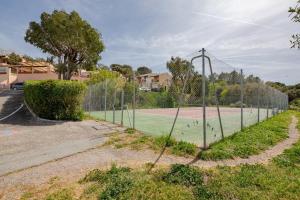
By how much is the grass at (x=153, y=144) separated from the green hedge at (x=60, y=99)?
4714 mm

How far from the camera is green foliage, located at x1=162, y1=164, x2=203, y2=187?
4898 mm

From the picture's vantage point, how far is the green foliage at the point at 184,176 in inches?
193

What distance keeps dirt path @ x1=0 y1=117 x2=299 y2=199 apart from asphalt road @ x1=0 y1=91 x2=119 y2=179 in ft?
1.32

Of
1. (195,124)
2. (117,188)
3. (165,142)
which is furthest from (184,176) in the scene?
(195,124)

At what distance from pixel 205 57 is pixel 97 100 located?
478 inches

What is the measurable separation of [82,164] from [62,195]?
5.91ft

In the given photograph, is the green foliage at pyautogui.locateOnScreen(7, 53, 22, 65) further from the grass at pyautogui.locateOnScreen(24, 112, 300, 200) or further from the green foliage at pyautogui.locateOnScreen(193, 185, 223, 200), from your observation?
the green foliage at pyautogui.locateOnScreen(193, 185, 223, 200)

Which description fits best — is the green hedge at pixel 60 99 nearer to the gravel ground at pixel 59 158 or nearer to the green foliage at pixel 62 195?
the gravel ground at pixel 59 158

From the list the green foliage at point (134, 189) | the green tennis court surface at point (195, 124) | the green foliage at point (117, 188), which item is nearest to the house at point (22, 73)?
the green tennis court surface at point (195, 124)

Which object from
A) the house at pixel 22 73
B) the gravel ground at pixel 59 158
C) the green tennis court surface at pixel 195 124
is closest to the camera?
the gravel ground at pixel 59 158

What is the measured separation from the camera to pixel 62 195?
447 cm

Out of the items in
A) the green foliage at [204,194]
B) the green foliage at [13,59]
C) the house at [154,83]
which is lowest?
the green foliage at [204,194]

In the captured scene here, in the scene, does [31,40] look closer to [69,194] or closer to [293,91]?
[69,194]

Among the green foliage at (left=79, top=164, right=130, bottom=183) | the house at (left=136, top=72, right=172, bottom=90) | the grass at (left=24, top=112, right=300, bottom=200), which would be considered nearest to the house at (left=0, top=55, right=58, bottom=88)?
the house at (left=136, top=72, right=172, bottom=90)
